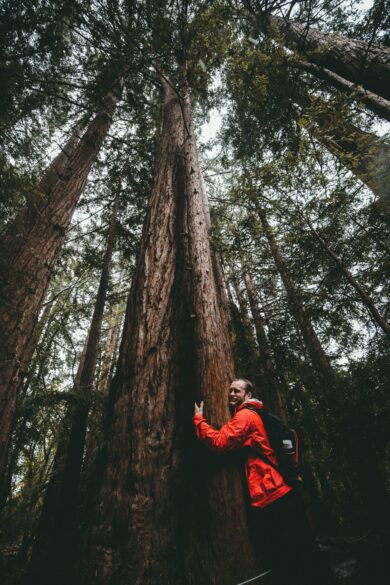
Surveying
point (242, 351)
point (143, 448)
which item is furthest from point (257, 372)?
point (143, 448)

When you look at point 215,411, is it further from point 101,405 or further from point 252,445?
point 101,405

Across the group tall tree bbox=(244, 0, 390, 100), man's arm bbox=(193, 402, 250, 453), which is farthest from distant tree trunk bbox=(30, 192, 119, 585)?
tall tree bbox=(244, 0, 390, 100)

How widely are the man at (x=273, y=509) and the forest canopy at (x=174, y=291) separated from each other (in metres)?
0.15

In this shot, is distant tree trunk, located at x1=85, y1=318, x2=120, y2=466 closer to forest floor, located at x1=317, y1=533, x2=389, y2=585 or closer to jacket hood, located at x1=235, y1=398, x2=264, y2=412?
jacket hood, located at x1=235, y1=398, x2=264, y2=412

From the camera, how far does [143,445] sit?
6.79 feet

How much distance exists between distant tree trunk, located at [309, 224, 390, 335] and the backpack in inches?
143

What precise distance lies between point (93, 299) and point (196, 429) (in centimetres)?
735

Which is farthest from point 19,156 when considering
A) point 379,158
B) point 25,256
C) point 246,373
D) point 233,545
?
point 246,373

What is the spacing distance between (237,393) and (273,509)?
2.87 feet

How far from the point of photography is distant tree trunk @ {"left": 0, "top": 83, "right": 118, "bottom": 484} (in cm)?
330

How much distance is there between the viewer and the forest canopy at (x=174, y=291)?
6.42ft

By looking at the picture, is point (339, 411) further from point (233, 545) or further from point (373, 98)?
point (373, 98)

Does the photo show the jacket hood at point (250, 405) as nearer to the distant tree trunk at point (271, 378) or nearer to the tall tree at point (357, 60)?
the distant tree trunk at point (271, 378)

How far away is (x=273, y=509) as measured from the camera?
6.59ft
